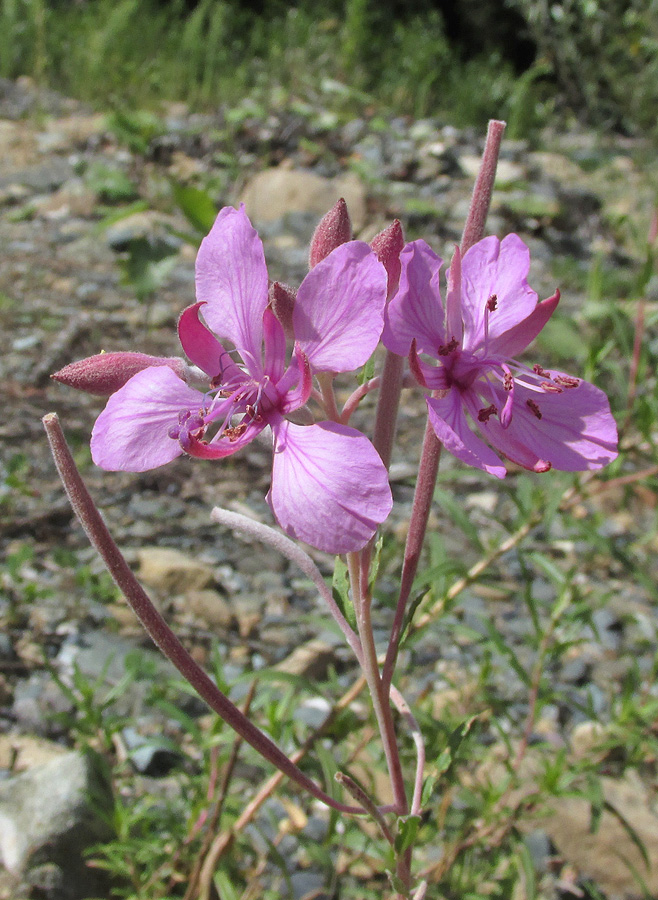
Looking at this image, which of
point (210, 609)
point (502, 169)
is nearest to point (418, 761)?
point (210, 609)

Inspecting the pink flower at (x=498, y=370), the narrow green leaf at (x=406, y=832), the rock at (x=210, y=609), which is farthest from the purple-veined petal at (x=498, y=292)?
the rock at (x=210, y=609)

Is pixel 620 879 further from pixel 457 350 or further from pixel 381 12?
pixel 381 12

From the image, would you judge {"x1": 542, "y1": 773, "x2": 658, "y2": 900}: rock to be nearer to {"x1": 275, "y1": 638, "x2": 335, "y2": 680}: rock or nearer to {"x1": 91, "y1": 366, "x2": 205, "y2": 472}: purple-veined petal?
{"x1": 275, "y1": 638, "x2": 335, "y2": 680}: rock

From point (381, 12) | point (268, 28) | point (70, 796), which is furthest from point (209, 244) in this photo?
point (381, 12)

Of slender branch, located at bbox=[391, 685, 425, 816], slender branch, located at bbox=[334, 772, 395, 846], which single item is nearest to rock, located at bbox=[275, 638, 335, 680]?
slender branch, located at bbox=[391, 685, 425, 816]

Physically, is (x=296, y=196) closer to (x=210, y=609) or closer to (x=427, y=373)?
(x=210, y=609)
